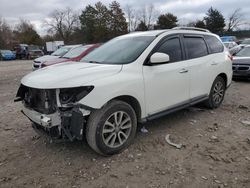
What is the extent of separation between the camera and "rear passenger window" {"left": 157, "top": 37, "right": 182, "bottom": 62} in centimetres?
439

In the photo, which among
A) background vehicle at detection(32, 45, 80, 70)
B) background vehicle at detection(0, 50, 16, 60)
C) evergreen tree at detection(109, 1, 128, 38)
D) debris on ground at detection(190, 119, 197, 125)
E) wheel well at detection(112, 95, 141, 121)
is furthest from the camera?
evergreen tree at detection(109, 1, 128, 38)

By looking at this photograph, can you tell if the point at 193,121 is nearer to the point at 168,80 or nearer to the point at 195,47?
the point at 168,80

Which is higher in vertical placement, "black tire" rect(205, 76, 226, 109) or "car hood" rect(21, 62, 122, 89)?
"car hood" rect(21, 62, 122, 89)

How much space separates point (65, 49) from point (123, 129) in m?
10.2

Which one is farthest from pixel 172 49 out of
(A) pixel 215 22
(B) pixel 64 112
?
(A) pixel 215 22

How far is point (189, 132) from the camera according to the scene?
179 inches

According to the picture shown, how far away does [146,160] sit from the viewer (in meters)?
3.58

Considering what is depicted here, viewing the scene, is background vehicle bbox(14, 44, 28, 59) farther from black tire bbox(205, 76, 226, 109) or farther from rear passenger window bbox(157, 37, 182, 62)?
rear passenger window bbox(157, 37, 182, 62)

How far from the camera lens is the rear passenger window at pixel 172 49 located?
4.39 m

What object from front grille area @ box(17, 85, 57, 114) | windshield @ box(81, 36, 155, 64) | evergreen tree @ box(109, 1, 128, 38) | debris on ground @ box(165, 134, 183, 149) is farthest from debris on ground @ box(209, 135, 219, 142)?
evergreen tree @ box(109, 1, 128, 38)

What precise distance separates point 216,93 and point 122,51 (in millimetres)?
2770

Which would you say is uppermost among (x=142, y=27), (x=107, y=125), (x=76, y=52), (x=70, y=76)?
(x=142, y=27)

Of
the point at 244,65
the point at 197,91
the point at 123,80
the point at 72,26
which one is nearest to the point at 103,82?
the point at 123,80

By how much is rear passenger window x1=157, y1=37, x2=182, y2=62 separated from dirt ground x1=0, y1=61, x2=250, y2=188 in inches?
52.5
